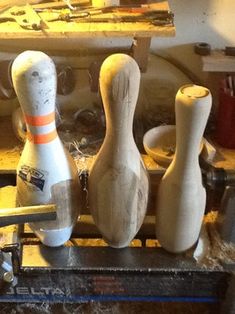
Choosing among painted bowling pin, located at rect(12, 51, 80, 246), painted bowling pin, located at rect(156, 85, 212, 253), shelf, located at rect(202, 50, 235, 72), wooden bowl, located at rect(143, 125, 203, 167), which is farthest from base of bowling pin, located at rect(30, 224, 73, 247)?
shelf, located at rect(202, 50, 235, 72)

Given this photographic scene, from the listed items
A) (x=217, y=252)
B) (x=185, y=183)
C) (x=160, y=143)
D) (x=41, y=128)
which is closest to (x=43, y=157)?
(x=41, y=128)

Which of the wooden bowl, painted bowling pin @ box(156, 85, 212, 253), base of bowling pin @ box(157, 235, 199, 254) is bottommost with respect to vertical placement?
the wooden bowl

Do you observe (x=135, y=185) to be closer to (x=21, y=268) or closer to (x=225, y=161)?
(x=21, y=268)

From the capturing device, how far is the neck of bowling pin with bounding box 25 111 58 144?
592mm

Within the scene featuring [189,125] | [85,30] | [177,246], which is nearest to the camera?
[189,125]

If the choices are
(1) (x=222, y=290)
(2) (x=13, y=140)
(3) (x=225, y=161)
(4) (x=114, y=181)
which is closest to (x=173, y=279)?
(1) (x=222, y=290)

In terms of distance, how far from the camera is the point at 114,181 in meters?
0.62

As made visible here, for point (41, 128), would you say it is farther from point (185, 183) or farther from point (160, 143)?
point (160, 143)

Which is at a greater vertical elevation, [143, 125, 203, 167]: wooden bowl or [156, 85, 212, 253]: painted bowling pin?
[156, 85, 212, 253]: painted bowling pin

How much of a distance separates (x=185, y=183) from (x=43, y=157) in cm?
21

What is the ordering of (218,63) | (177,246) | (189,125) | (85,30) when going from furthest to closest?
(218,63)
(85,30)
(177,246)
(189,125)

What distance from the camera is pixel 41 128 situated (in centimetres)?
60

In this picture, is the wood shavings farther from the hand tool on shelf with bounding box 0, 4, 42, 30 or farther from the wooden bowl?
the hand tool on shelf with bounding box 0, 4, 42, 30

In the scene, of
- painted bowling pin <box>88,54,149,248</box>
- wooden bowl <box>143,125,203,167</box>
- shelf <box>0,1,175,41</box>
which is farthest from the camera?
wooden bowl <box>143,125,203,167</box>
